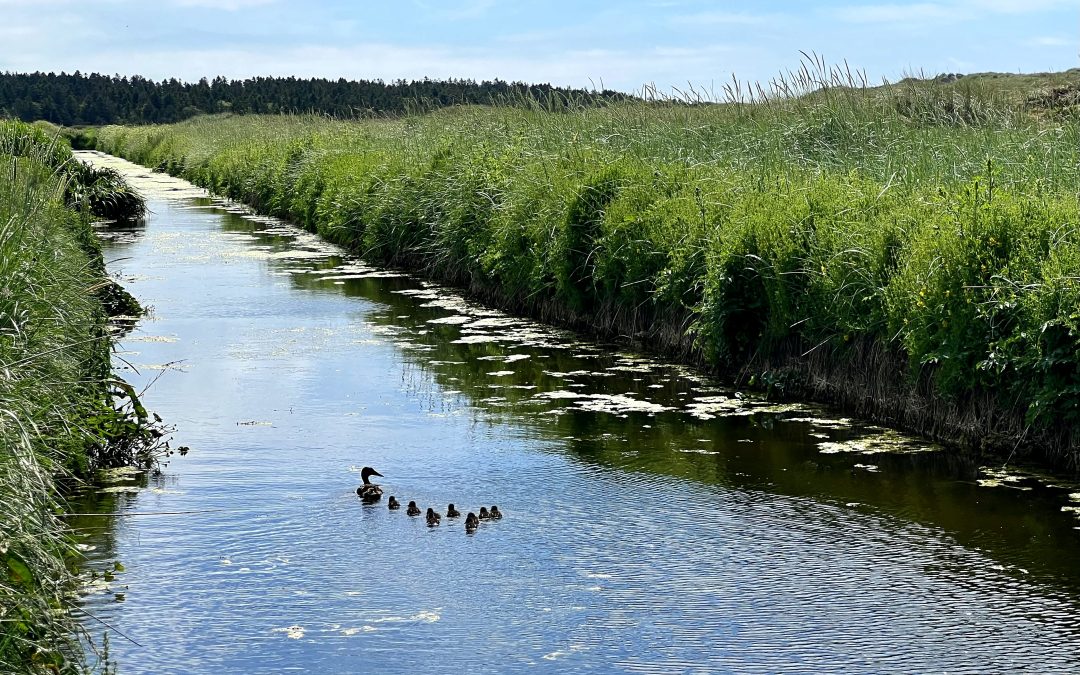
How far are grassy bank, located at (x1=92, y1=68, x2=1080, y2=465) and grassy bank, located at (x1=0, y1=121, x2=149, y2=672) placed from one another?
17.9 feet

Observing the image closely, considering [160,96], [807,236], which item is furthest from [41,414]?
[160,96]

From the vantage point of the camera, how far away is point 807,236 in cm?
1127

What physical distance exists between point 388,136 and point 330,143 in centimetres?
357

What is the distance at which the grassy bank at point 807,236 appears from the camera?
8992 mm

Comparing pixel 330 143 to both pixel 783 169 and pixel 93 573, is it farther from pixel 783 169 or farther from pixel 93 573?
pixel 93 573

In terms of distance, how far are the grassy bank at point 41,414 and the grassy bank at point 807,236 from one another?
5.46 meters

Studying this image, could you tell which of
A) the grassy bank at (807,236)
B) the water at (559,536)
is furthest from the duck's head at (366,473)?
the grassy bank at (807,236)

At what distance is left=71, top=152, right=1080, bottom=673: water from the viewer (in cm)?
597

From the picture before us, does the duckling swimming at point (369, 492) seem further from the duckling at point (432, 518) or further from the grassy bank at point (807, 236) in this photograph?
the grassy bank at point (807, 236)

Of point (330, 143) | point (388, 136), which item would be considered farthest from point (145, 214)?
point (388, 136)

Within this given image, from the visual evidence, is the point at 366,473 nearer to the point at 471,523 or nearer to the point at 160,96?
the point at 471,523

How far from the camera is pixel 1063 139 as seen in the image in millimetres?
12914

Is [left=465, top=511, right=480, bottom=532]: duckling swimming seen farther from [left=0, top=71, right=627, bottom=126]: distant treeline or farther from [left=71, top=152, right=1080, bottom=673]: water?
[left=0, top=71, right=627, bottom=126]: distant treeline

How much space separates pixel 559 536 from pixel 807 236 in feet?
15.7
